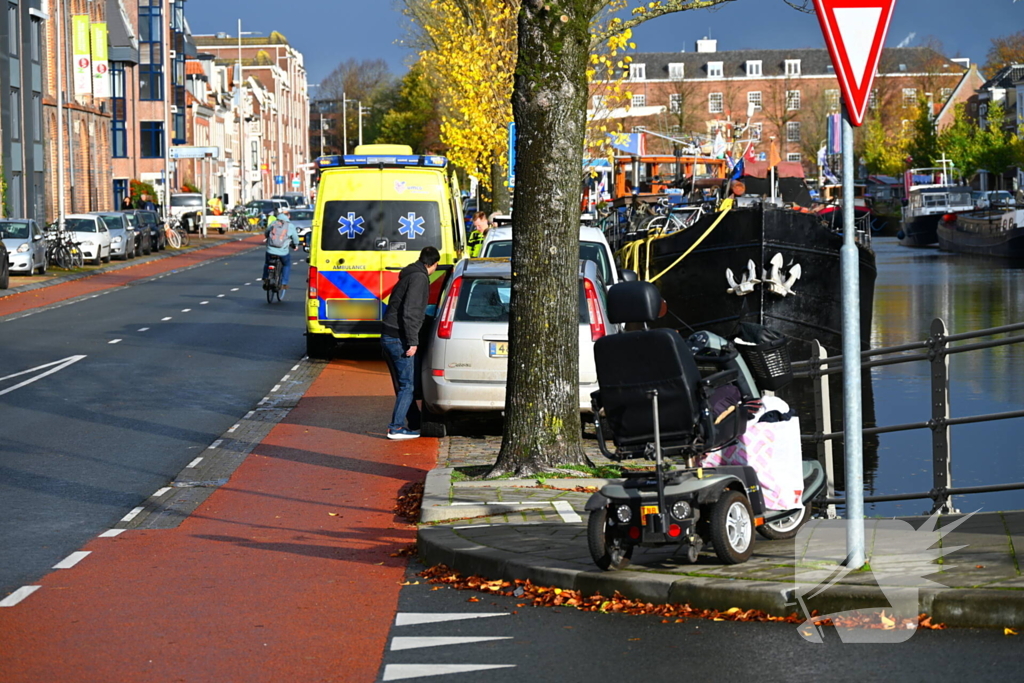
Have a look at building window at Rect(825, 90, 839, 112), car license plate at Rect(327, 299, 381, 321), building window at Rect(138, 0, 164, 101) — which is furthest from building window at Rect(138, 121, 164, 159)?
car license plate at Rect(327, 299, 381, 321)

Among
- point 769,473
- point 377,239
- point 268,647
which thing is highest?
point 377,239

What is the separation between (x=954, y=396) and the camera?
19.7 metres

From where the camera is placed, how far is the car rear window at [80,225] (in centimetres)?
4638

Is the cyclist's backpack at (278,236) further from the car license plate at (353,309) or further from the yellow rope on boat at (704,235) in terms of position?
the car license plate at (353,309)

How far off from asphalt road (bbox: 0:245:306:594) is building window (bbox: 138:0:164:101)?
5535 centimetres

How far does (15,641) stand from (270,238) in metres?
23.1

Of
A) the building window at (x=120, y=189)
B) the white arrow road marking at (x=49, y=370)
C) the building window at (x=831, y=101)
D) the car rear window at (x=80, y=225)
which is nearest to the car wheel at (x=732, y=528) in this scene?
the white arrow road marking at (x=49, y=370)

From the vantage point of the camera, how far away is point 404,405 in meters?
13.2

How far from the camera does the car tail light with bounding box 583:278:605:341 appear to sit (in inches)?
521

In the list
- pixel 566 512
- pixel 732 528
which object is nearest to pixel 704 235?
pixel 566 512

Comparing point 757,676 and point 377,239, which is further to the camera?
point 377,239

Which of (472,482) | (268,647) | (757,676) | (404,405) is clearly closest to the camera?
(757,676)

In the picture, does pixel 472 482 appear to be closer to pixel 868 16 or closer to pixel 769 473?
pixel 769 473

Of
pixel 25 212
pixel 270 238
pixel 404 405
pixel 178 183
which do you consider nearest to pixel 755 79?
pixel 178 183
